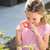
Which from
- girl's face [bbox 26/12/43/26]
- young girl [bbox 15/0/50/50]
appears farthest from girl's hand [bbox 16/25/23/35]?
girl's face [bbox 26/12/43/26]

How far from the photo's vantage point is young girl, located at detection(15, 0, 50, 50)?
1.18 metres

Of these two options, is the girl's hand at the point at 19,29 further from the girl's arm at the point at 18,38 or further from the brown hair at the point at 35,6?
the brown hair at the point at 35,6

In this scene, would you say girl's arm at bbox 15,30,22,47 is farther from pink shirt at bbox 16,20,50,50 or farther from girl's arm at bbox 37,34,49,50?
girl's arm at bbox 37,34,49,50

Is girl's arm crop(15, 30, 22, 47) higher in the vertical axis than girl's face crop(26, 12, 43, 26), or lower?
lower

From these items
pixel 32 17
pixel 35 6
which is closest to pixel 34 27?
pixel 32 17

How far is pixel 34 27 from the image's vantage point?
119 cm

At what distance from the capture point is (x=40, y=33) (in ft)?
4.27

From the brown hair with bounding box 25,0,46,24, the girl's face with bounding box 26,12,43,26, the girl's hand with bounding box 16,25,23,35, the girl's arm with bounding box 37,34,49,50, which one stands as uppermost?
the brown hair with bounding box 25,0,46,24

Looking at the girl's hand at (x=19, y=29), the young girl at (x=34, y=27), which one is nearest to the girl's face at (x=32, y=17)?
the young girl at (x=34, y=27)

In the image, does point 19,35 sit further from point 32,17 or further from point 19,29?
point 32,17

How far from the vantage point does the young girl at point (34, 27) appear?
1.18 meters

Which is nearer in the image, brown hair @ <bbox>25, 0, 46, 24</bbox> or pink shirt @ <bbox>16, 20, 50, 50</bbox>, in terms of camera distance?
brown hair @ <bbox>25, 0, 46, 24</bbox>

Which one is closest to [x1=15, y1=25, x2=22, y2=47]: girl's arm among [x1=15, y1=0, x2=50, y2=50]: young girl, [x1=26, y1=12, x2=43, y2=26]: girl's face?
[x1=15, y1=0, x2=50, y2=50]: young girl

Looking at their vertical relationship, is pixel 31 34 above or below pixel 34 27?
below
